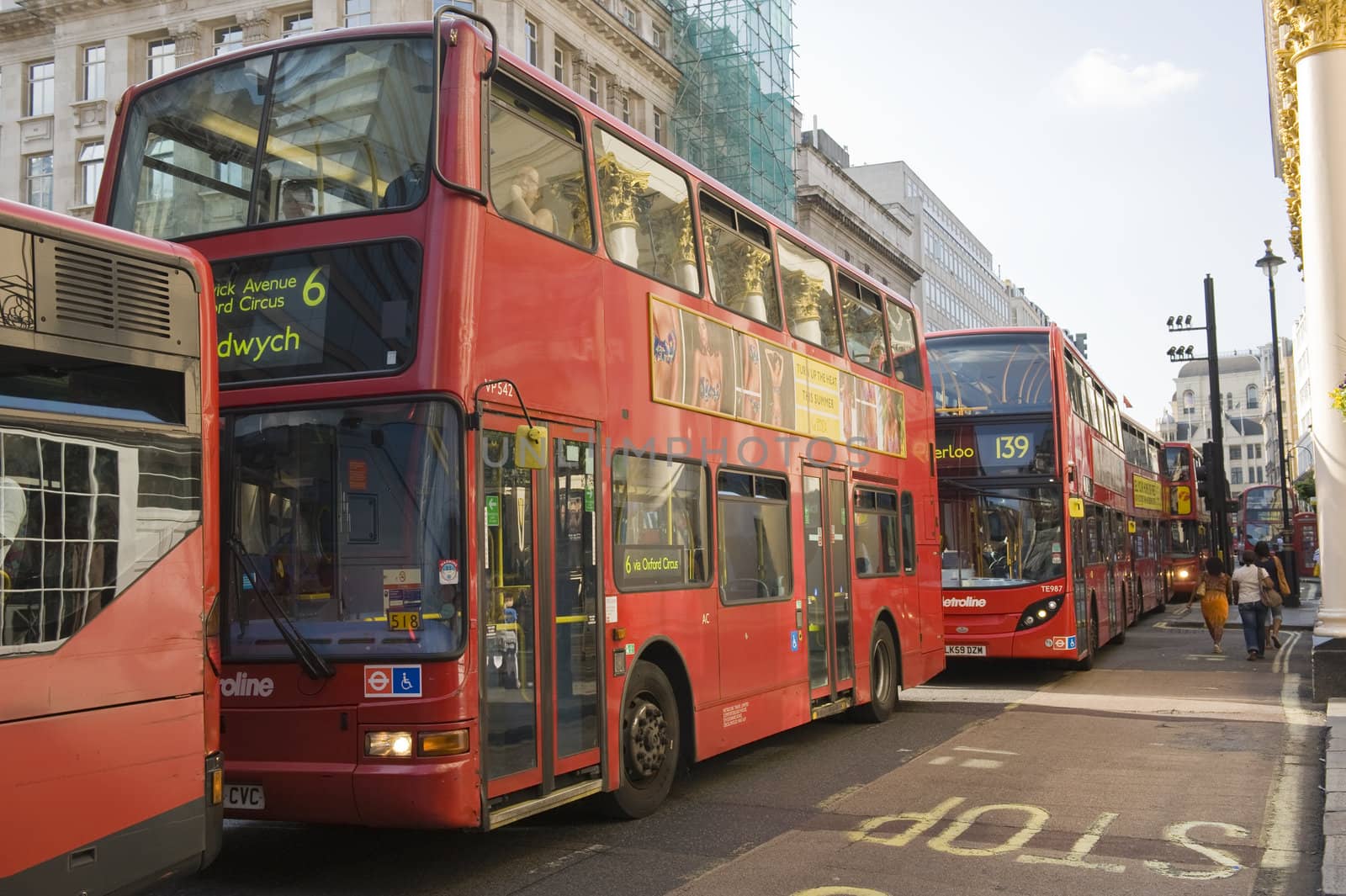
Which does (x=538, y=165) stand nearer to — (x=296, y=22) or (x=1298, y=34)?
(x=1298, y=34)

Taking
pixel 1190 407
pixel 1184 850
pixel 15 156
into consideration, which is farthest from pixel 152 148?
pixel 1190 407

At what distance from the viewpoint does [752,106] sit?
169ft

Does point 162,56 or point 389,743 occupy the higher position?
point 162,56

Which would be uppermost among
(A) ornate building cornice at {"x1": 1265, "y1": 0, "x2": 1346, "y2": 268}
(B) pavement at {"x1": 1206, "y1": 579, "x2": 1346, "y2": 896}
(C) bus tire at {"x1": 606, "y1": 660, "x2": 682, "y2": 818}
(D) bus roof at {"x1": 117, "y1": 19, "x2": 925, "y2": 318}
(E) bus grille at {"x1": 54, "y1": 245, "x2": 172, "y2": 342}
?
(A) ornate building cornice at {"x1": 1265, "y1": 0, "x2": 1346, "y2": 268}

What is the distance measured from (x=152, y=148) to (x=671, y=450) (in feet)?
12.5

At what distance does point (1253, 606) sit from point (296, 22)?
109 ft

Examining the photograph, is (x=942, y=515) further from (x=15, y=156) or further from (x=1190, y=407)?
(x=1190, y=407)

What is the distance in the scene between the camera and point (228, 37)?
138ft

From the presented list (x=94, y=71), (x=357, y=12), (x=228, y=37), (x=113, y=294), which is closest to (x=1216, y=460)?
(x=113, y=294)

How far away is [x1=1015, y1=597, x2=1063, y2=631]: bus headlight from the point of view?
16578 mm

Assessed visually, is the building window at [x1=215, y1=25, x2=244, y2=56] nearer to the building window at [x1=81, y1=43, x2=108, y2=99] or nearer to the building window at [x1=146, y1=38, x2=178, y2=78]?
the building window at [x1=146, y1=38, x2=178, y2=78]

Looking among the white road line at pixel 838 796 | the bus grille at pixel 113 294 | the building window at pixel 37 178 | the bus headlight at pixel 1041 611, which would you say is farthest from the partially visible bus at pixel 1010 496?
the building window at pixel 37 178

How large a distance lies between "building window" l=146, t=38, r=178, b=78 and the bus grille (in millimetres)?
40740

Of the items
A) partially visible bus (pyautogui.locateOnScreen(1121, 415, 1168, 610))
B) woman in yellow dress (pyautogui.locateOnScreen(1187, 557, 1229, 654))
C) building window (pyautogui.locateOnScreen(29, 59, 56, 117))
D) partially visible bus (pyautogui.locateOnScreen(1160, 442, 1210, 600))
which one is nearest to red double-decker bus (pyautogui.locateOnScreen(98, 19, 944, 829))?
woman in yellow dress (pyautogui.locateOnScreen(1187, 557, 1229, 654))
